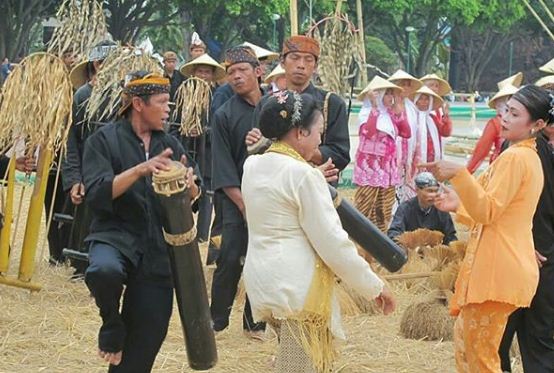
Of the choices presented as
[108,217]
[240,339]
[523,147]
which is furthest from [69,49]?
[523,147]

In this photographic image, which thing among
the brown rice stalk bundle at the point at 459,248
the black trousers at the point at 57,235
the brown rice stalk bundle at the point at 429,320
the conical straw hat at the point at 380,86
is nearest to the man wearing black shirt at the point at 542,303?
the brown rice stalk bundle at the point at 429,320

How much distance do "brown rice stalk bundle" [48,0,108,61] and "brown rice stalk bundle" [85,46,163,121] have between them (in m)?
0.40

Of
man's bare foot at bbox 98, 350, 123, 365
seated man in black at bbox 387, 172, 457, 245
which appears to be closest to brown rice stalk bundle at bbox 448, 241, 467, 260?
seated man in black at bbox 387, 172, 457, 245

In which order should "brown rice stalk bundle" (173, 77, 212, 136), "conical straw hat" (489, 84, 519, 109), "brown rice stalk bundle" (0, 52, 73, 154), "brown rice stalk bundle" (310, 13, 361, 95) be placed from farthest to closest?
"brown rice stalk bundle" (173, 77, 212, 136), "conical straw hat" (489, 84, 519, 109), "brown rice stalk bundle" (310, 13, 361, 95), "brown rice stalk bundle" (0, 52, 73, 154)

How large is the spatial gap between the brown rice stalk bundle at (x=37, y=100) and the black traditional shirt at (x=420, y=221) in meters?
3.21

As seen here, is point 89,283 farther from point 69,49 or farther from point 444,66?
point 444,66

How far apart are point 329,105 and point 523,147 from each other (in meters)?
1.68

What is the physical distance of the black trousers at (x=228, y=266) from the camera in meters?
A: 6.75

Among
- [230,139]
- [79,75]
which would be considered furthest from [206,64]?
[230,139]

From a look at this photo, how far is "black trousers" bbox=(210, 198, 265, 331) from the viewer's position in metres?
6.75

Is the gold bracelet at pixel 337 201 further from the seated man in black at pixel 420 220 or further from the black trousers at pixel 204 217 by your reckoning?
the black trousers at pixel 204 217

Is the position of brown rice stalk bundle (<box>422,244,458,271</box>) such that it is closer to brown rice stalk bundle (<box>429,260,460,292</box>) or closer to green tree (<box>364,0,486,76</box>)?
brown rice stalk bundle (<box>429,260,460,292</box>)

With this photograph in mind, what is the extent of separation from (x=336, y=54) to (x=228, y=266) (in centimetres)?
242

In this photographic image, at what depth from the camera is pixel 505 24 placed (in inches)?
1923
